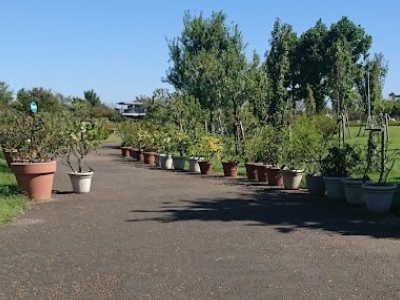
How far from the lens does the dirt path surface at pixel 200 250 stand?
4.83 metres

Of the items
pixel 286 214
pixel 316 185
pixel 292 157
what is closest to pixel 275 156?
pixel 292 157

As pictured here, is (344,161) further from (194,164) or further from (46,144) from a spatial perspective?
(194,164)

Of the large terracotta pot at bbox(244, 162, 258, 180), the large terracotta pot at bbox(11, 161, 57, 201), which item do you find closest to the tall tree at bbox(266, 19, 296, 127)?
the large terracotta pot at bbox(244, 162, 258, 180)

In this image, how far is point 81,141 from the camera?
1272 centimetres

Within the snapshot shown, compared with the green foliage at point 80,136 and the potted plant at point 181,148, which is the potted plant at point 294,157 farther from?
the potted plant at point 181,148

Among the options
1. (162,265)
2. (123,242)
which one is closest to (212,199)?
(123,242)

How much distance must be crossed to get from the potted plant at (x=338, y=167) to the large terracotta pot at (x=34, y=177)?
5847 mm

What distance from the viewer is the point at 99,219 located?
28.6 ft

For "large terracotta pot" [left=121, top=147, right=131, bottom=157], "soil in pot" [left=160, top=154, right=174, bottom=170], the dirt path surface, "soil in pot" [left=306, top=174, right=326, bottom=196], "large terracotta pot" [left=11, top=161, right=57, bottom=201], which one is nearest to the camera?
the dirt path surface

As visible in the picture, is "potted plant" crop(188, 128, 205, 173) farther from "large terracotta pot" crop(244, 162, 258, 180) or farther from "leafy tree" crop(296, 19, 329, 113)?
"leafy tree" crop(296, 19, 329, 113)

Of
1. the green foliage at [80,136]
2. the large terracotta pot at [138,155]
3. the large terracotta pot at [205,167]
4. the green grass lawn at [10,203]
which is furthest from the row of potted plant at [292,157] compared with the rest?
the green grass lawn at [10,203]

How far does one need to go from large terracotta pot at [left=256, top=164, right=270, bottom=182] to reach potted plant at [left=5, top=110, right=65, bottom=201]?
5.41 m

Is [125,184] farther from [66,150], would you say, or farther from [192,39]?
[192,39]

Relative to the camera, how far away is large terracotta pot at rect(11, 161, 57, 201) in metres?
10.7
